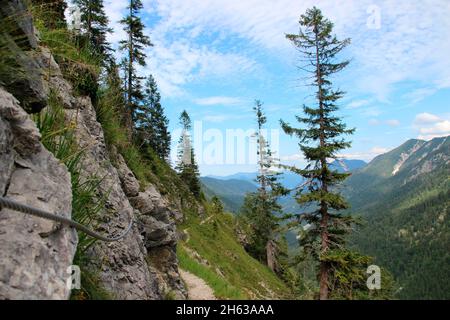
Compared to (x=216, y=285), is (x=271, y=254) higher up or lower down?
lower down

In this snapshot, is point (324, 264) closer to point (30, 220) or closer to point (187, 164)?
point (30, 220)

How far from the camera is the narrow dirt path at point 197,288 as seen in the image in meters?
10.2

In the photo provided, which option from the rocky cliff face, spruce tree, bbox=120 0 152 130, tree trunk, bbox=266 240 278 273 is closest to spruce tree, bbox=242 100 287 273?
tree trunk, bbox=266 240 278 273

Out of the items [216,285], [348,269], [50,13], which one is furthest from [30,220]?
[348,269]

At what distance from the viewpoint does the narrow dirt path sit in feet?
33.5

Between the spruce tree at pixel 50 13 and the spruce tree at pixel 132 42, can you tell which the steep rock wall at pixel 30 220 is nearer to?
the spruce tree at pixel 50 13

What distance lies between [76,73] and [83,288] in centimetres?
559

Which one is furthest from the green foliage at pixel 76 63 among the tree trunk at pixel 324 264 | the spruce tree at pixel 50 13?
the tree trunk at pixel 324 264

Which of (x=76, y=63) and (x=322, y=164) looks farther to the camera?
(x=322, y=164)

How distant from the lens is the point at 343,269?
1602 cm

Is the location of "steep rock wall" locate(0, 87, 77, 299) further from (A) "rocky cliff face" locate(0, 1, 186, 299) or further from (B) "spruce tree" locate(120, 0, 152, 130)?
(B) "spruce tree" locate(120, 0, 152, 130)

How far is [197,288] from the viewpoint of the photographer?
1112cm
